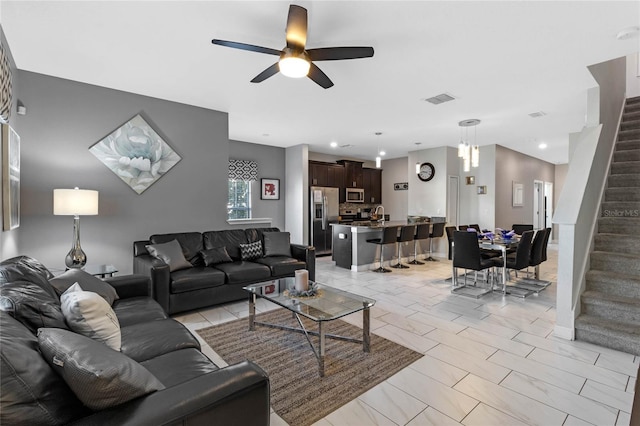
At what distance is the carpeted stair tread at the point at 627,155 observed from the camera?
4293 mm

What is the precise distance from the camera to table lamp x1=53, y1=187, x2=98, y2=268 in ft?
10.4

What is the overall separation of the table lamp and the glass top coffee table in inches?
75.4

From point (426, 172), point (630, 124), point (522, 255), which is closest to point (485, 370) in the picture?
point (522, 255)

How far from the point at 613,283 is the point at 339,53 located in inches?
139

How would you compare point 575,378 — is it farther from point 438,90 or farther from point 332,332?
point 438,90

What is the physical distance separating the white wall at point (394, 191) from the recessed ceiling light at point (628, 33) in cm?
642

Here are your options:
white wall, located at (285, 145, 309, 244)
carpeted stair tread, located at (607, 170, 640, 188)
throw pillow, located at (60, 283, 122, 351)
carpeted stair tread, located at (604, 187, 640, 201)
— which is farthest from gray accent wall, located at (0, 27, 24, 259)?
carpeted stair tread, located at (607, 170, 640, 188)

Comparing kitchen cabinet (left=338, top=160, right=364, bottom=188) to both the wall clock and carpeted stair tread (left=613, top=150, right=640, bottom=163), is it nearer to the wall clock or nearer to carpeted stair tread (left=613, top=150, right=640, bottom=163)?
the wall clock

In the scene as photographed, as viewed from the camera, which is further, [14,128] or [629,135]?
[629,135]

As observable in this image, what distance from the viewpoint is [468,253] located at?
14.7 ft

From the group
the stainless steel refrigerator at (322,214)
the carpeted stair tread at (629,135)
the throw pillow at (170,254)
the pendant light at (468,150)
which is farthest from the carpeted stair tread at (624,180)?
the throw pillow at (170,254)

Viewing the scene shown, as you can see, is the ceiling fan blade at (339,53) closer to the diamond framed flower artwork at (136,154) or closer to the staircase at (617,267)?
the diamond framed flower artwork at (136,154)

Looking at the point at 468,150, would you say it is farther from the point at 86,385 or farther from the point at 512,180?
the point at 86,385

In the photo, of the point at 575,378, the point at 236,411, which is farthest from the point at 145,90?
the point at 575,378
